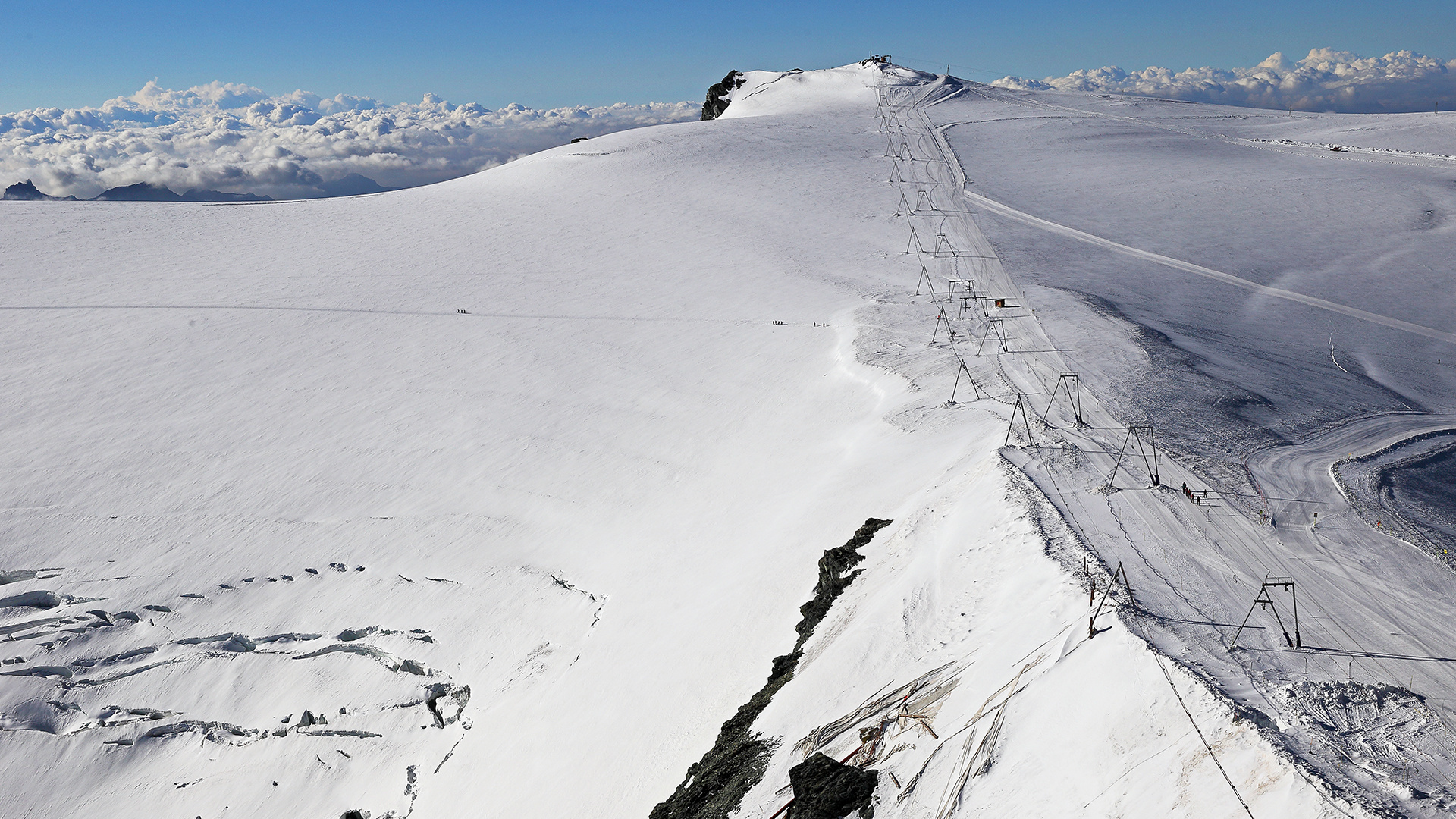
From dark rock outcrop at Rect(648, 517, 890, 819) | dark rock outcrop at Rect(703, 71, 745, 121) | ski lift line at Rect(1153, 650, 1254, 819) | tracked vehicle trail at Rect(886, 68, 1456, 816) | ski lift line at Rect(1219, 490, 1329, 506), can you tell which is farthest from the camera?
dark rock outcrop at Rect(703, 71, 745, 121)

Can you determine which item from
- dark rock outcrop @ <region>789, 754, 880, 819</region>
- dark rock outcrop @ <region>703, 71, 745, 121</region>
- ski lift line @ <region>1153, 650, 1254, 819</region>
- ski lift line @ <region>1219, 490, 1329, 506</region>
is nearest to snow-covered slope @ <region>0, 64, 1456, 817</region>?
ski lift line @ <region>1153, 650, 1254, 819</region>

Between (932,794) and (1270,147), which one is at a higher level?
(1270,147)

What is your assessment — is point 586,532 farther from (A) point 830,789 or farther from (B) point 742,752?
(A) point 830,789

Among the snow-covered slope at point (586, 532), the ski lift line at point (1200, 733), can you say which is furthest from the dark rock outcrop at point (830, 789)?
the ski lift line at point (1200, 733)

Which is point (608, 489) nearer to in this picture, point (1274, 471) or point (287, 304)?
point (1274, 471)

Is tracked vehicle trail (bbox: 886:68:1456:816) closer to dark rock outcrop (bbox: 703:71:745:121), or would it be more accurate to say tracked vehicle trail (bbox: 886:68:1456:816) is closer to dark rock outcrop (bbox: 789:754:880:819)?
dark rock outcrop (bbox: 789:754:880:819)

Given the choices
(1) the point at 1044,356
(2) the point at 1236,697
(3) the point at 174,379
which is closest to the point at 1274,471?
(1) the point at 1044,356

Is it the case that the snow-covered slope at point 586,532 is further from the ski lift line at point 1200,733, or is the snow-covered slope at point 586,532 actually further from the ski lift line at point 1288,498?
the ski lift line at point 1288,498

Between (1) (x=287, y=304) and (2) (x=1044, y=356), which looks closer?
(2) (x=1044, y=356)
